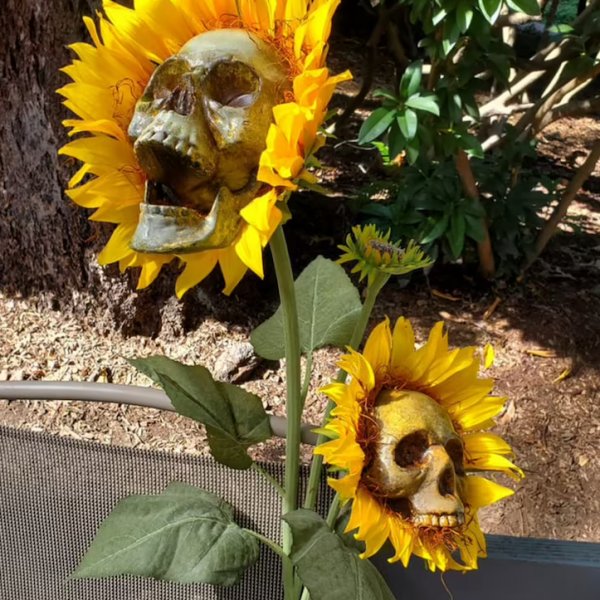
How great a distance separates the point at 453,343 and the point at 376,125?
0.64 metres

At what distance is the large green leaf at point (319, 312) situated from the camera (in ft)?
2.23

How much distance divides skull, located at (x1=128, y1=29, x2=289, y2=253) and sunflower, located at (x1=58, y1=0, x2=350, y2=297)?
11 mm

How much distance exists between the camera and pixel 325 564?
523mm

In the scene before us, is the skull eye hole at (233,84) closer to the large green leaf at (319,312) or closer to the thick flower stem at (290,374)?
the thick flower stem at (290,374)

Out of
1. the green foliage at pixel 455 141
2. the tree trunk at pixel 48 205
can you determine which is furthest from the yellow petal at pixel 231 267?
the tree trunk at pixel 48 205

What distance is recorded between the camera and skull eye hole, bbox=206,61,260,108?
402mm

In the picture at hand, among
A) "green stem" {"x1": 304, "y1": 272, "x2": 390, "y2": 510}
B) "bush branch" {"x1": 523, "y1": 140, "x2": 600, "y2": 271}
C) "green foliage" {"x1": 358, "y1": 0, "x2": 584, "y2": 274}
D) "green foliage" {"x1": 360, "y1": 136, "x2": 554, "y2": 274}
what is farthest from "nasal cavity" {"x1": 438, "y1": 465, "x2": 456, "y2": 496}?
"bush branch" {"x1": 523, "y1": 140, "x2": 600, "y2": 271}

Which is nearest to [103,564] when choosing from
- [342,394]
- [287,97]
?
[342,394]

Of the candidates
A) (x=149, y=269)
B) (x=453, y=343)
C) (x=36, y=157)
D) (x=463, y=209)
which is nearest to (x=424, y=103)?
(x=463, y=209)

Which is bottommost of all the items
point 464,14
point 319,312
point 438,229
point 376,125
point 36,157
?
→ point 438,229

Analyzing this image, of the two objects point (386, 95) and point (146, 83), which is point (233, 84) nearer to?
point (146, 83)

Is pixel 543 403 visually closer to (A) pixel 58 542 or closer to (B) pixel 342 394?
(A) pixel 58 542

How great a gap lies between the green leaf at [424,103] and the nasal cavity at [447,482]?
3.66 feet

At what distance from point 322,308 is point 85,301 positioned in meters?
1.18
